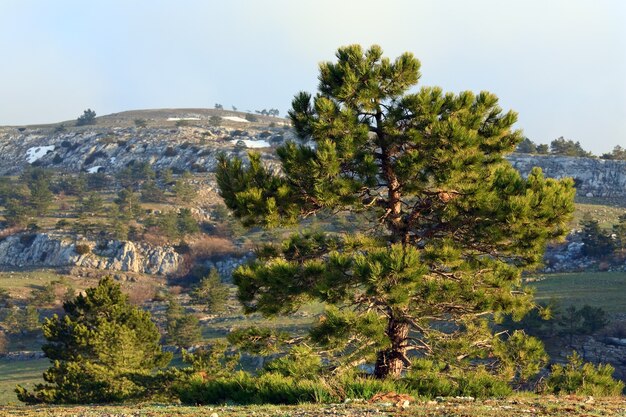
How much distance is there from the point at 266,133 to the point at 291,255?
126m

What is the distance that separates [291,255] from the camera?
1981 centimetres

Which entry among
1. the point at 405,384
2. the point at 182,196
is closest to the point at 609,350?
the point at 405,384

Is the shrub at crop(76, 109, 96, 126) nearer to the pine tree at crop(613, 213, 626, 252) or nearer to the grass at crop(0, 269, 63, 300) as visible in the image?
the grass at crop(0, 269, 63, 300)

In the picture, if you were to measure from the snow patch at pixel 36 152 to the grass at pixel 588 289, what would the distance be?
380ft

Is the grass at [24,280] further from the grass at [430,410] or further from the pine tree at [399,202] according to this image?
the grass at [430,410]

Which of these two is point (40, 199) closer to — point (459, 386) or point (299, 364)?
point (299, 364)

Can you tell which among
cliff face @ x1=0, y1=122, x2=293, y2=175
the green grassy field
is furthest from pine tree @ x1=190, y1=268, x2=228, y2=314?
cliff face @ x1=0, y1=122, x2=293, y2=175

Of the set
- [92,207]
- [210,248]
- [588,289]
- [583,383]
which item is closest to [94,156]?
[92,207]

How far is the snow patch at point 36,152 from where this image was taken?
470ft

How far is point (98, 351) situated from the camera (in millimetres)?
31297

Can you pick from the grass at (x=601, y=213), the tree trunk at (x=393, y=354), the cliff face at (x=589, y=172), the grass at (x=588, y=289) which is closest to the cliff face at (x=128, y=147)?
the cliff face at (x=589, y=172)

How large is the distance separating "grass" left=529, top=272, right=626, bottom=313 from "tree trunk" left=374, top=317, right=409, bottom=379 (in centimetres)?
3372

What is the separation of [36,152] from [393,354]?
144 m

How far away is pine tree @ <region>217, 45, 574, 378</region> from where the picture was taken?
17.5 m
